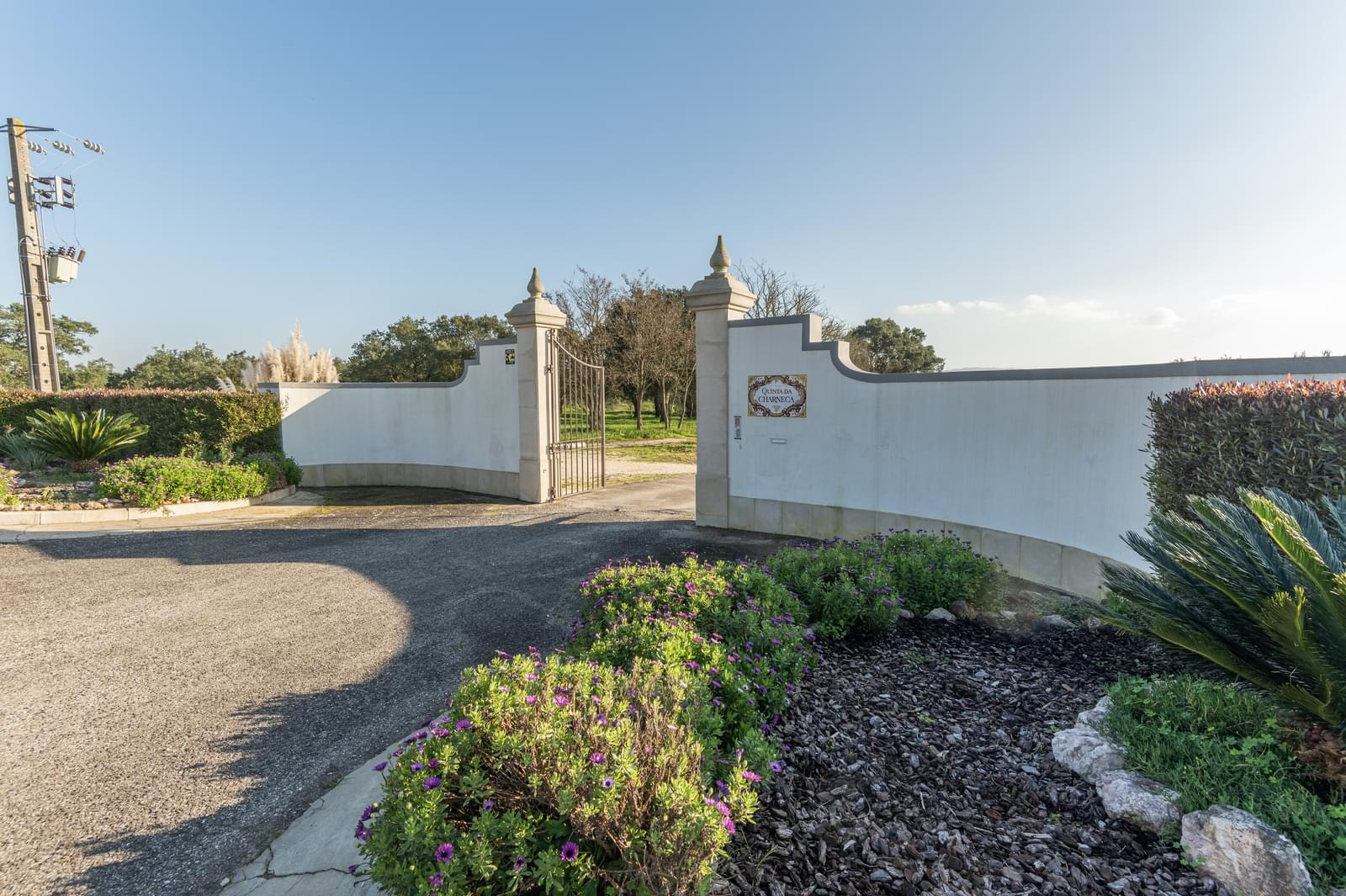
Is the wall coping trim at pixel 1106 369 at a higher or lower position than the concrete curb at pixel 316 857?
higher

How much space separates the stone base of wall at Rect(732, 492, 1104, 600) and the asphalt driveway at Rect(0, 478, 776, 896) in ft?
2.11

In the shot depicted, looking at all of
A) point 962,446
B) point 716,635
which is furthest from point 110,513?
point 962,446

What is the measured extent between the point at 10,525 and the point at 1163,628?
12064 mm

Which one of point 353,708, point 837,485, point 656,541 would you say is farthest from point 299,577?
point 837,485

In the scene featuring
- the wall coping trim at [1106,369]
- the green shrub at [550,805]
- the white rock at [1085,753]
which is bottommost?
the white rock at [1085,753]

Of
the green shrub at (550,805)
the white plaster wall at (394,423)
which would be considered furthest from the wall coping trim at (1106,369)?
the white plaster wall at (394,423)

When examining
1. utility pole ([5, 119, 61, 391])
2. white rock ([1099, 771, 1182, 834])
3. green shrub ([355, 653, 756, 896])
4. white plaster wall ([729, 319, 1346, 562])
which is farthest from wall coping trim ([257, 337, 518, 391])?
white rock ([1099, 771, 1182, 834])

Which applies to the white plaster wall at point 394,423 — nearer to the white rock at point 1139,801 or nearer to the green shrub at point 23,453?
the green shrub at point 23,453

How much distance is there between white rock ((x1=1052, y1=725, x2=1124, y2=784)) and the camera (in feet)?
8.07

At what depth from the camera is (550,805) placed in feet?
6.30

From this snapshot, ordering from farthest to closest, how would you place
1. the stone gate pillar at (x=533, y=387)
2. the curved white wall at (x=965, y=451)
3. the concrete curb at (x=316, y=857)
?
the stone gate pillar at (x=533, y=387)
the curved white wall at (x=965, y=451)
the concrete curb at (x=316, y=857)

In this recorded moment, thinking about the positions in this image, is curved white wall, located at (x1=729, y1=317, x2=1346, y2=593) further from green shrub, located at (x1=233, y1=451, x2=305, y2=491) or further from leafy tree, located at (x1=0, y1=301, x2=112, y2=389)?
leafy tree, located at (x1=0, y1=301, x2=112, y2=389)

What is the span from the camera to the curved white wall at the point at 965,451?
195 inches

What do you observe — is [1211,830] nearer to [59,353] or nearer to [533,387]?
[533,387]
